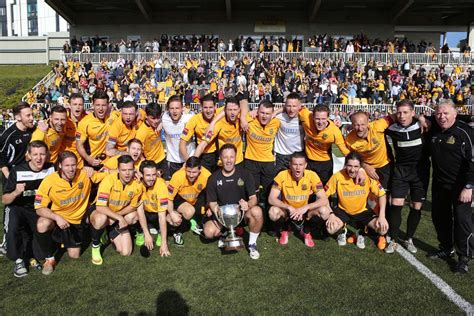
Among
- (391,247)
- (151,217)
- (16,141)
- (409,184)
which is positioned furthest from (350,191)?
(16,141)

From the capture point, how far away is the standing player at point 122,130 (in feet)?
18.7

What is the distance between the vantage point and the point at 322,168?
5.96m

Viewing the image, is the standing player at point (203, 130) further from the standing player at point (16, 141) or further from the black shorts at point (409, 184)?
the black shorts at point (409, 184)

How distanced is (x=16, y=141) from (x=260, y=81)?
18840mm

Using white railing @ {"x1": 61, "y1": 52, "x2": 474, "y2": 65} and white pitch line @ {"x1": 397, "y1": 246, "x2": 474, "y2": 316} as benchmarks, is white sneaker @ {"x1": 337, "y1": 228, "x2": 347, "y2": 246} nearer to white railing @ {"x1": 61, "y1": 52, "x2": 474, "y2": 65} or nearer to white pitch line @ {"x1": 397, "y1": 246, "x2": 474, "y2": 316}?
white pitch line @ {"x1": 397, "y1": 246, "x2": 474, "y2": 316}

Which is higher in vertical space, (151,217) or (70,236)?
(151,217)

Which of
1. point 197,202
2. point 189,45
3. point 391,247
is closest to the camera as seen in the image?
point 391,247

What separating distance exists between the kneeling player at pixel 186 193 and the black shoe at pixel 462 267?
3369mm

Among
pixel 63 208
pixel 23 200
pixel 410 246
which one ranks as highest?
pixel 23 200

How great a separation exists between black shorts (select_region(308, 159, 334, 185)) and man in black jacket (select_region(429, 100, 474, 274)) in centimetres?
159

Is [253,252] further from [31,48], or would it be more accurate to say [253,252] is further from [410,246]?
[31,48]

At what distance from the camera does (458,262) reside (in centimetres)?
448

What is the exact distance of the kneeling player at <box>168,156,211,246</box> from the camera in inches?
210

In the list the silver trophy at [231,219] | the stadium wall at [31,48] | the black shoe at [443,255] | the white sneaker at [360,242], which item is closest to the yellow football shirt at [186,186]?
the silver trophy at [231,219]
